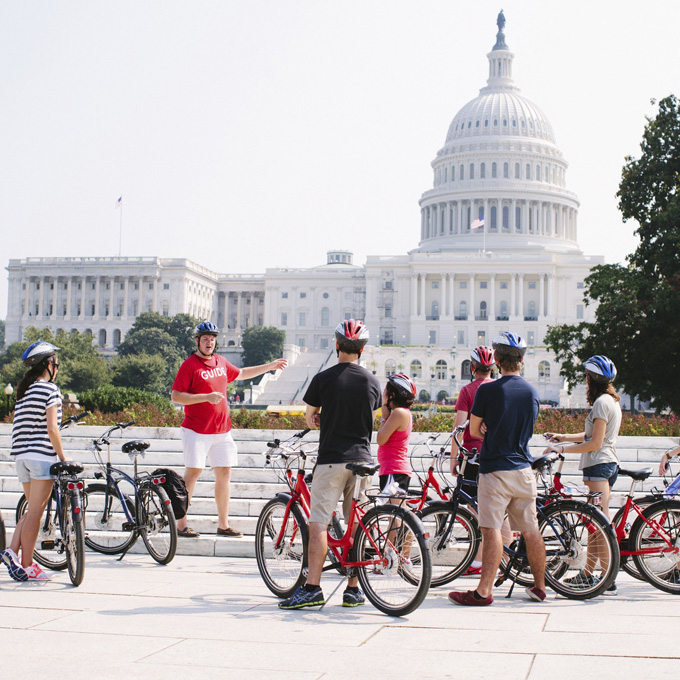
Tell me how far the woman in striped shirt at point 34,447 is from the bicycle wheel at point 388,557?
293 cm

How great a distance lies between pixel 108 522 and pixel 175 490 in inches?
37.9

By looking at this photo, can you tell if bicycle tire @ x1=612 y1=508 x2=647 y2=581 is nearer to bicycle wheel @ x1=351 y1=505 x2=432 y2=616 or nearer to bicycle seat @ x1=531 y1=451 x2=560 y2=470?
bicycle seat @ x1=531 y1=451 x2=560 y2=470

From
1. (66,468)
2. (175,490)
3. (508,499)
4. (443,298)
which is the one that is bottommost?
(175,490)

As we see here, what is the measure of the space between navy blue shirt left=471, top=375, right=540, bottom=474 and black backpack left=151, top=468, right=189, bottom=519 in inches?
132

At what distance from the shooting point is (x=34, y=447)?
8609mm

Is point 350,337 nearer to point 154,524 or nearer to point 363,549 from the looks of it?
point 363,549

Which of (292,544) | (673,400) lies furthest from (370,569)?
(673,400)

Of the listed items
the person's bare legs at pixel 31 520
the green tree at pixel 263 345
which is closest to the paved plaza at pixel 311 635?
the person's bare legs at pixel 31 520

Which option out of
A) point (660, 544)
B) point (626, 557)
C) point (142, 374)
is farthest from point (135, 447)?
point (142, 374)

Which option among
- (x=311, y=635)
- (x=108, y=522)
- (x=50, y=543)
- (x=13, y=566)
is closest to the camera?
(x=311, y=635)

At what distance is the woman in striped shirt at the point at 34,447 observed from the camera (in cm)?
849

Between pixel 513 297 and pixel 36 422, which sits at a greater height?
pixel 513 297

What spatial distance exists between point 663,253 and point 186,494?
2414 centimetres

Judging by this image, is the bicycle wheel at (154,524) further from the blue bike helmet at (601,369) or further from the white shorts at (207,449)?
the blue bike helmet at (601,369)
